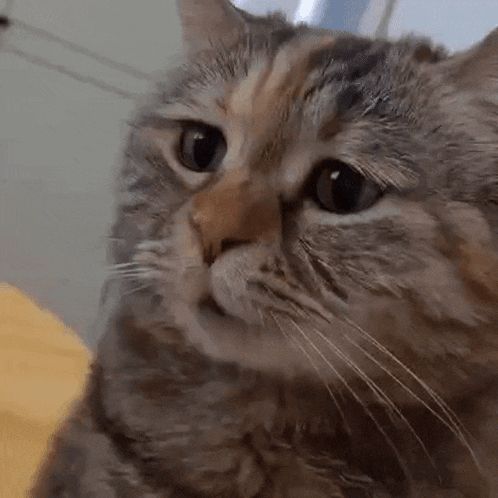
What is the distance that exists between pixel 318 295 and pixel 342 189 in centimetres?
7


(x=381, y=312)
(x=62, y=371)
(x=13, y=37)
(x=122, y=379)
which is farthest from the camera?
(x=13, y=37)

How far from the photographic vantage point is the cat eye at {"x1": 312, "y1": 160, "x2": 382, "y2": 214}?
1.93 ft

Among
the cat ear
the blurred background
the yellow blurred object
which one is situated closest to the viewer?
the cat ear

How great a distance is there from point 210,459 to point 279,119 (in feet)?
0.70

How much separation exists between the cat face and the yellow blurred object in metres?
0.30

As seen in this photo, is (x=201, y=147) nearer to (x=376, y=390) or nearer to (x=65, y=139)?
(x=376, y=390)

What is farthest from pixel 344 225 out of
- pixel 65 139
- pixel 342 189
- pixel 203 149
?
pixel 65 139

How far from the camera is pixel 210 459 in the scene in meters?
0.61

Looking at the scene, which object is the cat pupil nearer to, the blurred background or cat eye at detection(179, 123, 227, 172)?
cat eye at detection(179, 123, 227, 172)

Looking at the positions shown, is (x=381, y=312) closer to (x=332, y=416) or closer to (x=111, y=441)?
(x=332, y=416)

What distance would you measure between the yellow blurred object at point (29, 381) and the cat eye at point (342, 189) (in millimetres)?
339

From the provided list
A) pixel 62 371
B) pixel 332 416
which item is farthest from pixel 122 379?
pixel 62 371

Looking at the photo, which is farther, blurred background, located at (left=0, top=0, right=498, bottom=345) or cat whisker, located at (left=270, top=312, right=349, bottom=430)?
blurred background, located at (left=0, top=0, right=498, bottom=345)

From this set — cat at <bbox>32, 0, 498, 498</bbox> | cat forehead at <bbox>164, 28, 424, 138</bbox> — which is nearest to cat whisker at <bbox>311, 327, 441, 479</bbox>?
cat at <bbox>32, 0, 498, 498</bbox>
